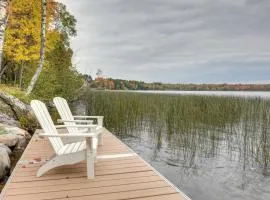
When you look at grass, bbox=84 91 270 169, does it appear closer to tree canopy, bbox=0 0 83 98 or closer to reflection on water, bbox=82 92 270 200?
reflection on water, bbox=82 92 270 200

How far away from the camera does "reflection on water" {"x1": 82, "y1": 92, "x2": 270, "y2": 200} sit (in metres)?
4.82

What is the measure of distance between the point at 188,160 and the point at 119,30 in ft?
50.4

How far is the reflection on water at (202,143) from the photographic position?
15.8 feet

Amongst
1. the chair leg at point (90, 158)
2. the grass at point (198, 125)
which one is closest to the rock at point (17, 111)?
the grass at point (198, 125)

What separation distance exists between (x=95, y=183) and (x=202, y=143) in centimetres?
443

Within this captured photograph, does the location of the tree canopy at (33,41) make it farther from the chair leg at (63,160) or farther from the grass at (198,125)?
the chair leg at (63,160)

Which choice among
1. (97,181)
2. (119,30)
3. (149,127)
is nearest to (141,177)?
(97,181)

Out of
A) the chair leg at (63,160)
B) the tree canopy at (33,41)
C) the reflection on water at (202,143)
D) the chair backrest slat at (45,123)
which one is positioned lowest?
the reflection on water at (202,143)

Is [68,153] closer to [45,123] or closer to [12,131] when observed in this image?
[45,123]

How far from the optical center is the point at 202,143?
7191mm

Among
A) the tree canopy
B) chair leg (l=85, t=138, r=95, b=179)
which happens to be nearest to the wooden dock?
chair leg (l=85, t=138, r=95, b=179)

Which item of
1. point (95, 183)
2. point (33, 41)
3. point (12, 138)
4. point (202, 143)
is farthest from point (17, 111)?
point (33, 41)

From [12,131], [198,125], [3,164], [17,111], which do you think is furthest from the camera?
[198,125]

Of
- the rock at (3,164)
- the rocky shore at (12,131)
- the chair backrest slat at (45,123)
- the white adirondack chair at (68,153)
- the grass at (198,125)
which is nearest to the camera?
the white adirondack chair at (68,153)
